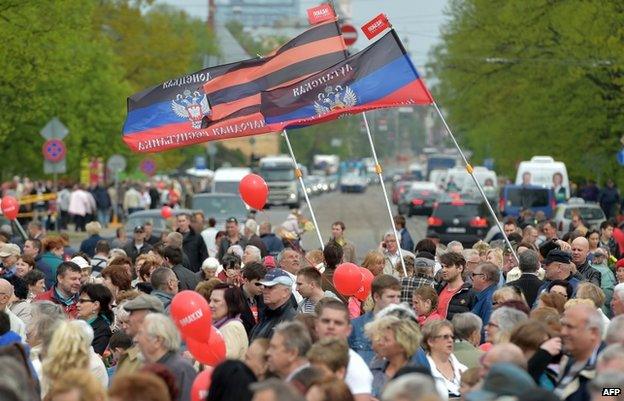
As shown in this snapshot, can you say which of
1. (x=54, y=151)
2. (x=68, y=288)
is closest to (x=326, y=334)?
(x=68, y=288)

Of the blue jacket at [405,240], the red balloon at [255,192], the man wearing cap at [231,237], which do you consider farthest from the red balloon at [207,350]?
the blue jacket at [405,240]

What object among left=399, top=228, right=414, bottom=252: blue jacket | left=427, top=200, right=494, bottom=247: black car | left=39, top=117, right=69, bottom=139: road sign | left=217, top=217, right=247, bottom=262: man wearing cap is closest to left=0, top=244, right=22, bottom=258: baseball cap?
left=217, top=217, right=247, bottom=262: man wearing cap

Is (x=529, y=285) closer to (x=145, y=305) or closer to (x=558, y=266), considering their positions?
(x=558, y=266)

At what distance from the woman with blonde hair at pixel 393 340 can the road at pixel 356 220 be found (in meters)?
25.7

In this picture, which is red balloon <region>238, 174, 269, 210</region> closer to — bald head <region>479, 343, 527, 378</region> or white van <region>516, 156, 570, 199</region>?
bald head <region>479, 343, 527, 378</region>

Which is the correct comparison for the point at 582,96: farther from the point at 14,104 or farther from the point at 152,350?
the point at 152,350

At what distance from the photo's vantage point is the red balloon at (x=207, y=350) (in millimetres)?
11164

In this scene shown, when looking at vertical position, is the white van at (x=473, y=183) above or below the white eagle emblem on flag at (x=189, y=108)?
below

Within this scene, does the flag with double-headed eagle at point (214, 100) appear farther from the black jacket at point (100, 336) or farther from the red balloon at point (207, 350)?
the red balloon at point (207, 350)

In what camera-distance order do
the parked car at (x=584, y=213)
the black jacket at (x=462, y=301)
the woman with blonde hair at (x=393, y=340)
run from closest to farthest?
the woman with blonde hair at (x=393, y=340) < the black jacket at (x=462, y=301) < the parked car at (x=584, y=213)

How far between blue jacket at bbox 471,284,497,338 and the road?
21.4m

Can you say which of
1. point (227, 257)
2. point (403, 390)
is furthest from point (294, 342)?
point (227, 257)

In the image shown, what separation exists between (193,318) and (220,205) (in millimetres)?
26488

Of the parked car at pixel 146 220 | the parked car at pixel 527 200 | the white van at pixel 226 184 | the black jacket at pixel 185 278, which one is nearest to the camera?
the black jacket at pixel 185 278
